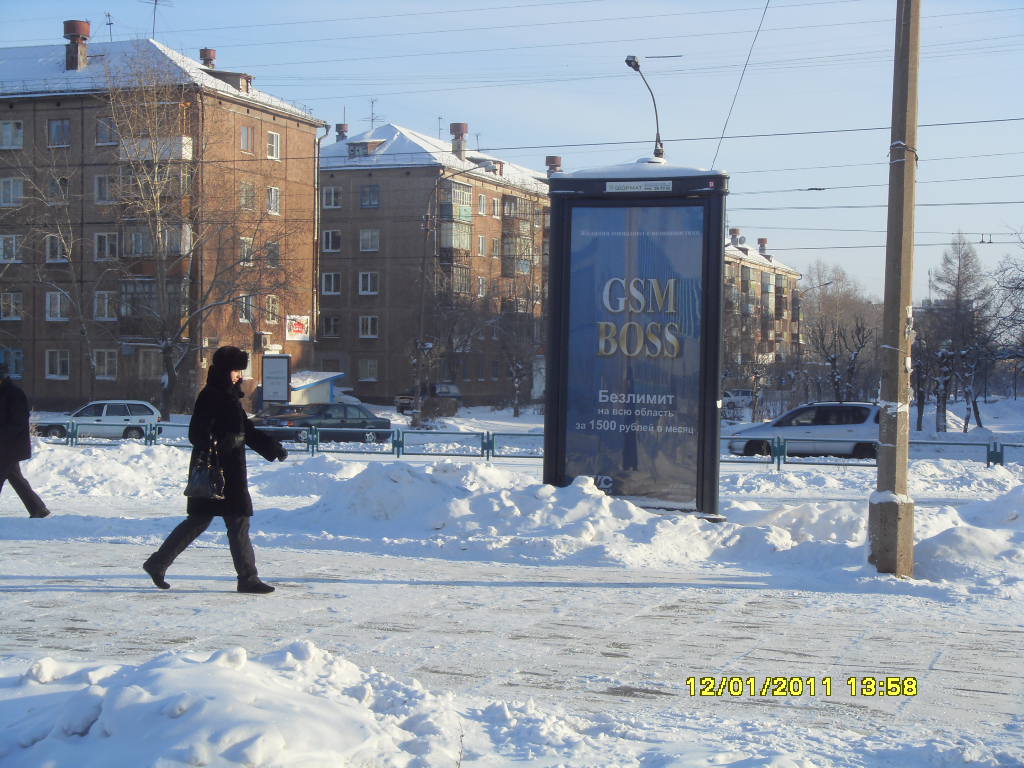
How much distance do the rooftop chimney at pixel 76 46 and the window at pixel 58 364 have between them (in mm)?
13311

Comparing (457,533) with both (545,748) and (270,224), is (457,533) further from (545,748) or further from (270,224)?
(270,224)

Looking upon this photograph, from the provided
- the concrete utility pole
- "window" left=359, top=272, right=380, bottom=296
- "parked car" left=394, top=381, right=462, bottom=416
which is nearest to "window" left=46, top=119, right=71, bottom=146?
"window" left=359, top=272, right=380, bottom=296

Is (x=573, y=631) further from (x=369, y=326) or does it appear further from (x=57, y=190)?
(x=369, y=326)

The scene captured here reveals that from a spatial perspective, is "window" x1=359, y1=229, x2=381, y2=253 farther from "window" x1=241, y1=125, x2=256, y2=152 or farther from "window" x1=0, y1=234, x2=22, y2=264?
"window" x1=0, y1=234, x2=22, y2=264

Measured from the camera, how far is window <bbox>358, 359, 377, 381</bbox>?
63.4 metres

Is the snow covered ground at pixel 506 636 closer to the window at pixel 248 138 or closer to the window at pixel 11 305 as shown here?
the window at pixel 248 138

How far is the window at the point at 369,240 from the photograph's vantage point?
64.0m

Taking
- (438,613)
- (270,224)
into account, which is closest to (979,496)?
(438,613)

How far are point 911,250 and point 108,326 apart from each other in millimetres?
45179

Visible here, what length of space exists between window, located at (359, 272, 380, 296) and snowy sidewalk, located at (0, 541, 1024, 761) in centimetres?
5462

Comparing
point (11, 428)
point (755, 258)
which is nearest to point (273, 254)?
point (11, 428)

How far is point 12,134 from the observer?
165 ft

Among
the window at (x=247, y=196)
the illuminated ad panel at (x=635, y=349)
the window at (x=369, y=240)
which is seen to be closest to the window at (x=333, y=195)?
the window at (x=369, y=240)

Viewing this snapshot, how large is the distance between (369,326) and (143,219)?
74.8 feet
